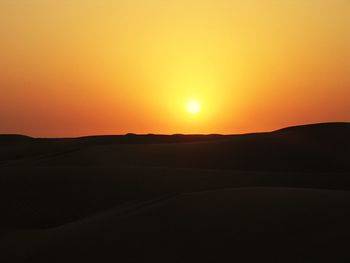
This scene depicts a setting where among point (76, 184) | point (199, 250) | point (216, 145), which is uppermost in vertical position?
point (216, 145)

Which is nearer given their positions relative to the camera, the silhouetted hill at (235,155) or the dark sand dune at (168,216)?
the dark sand dune at (168,216)

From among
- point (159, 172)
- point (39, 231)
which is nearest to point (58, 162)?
point (159, 172)

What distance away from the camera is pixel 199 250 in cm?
411

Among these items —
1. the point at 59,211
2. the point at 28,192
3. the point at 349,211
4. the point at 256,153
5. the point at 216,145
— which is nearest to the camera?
the point at 349,211

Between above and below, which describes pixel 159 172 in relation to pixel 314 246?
above

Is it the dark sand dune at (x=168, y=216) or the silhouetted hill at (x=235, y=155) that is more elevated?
the silhouetted hill at (x=235, y=155)

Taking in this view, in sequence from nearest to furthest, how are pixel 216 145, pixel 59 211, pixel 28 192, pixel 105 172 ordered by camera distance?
1. pixel 59 211
2. pixel 28 192
3. pixel 105 172
4. pixel 216 145

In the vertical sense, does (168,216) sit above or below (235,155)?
below

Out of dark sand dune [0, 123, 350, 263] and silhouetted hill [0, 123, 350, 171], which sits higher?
silhouetted hill [0, 123, 350, 171]

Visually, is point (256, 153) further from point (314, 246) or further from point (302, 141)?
point (314, 246)

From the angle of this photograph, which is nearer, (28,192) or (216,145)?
(28,192)

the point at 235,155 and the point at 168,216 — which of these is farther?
the point at 235,155

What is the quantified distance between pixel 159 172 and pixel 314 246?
5.55 m

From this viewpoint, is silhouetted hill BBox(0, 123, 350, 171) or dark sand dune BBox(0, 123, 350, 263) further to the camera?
silhouetted hill BBox(0, 123, 350, 171)
